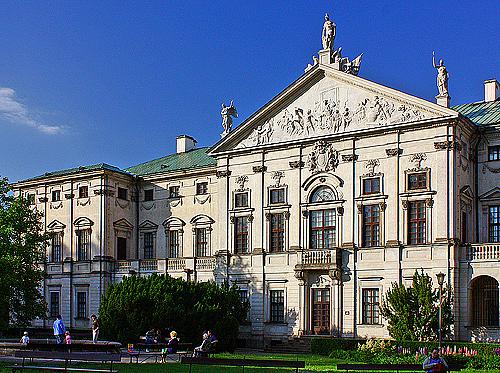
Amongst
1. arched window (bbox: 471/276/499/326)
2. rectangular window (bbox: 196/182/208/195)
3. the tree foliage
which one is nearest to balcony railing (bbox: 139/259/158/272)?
rectangular window (bbox: 196/182/208/195)

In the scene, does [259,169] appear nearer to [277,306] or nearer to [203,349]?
[277,306]

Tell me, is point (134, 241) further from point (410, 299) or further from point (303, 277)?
point (410, 299)

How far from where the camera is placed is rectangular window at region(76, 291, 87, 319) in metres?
58.1

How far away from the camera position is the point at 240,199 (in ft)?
171

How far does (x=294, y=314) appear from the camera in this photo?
4875cm

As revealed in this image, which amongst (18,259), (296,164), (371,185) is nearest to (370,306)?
(371,185)

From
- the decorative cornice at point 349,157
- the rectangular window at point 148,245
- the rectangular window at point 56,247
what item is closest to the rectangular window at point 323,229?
the decorative cornice at point 349,157

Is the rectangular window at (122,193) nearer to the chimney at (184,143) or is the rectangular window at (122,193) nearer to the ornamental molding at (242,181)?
the chimney at (184,143)

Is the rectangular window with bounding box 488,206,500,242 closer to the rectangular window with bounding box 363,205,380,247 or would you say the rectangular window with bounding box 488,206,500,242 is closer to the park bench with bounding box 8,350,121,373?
the rectangular window with bounding box 363,205,380,247

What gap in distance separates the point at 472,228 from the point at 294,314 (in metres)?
11.9

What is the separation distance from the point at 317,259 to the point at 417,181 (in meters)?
7.63

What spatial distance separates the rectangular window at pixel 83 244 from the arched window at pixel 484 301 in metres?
28.5

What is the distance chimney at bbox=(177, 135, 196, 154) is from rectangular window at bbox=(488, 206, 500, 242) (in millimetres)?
27750

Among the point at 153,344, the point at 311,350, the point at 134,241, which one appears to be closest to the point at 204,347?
the point at 153,344
